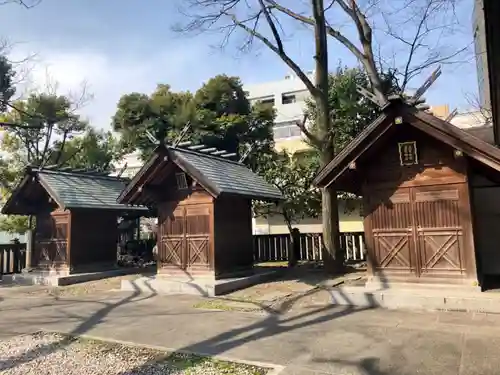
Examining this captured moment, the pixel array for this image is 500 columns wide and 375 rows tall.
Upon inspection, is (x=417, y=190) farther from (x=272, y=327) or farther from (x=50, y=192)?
(x=50, y=192)

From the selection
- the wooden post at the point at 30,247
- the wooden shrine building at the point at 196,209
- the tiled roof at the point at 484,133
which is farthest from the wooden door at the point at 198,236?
the wooden post at the point at 30,247

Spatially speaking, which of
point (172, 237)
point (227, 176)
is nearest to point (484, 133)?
point (227, 176)

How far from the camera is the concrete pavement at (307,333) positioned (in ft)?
18.5

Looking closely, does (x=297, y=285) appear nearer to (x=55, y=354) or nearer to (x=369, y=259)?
(x=369, y=259)

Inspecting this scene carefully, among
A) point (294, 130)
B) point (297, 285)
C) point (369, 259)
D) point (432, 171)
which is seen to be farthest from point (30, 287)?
point (294, 130)

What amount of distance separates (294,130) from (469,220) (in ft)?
89.9

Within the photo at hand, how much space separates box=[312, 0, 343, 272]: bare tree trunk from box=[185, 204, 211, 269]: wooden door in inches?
160

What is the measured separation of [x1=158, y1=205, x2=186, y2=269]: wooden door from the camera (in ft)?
42.9

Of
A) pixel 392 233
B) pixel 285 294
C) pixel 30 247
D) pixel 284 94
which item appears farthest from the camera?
pixel 284 94

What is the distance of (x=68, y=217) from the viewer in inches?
619

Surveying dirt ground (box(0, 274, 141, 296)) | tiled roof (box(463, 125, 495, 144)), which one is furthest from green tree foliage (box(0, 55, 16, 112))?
tiled roof (box(463, 125, 495, 144))

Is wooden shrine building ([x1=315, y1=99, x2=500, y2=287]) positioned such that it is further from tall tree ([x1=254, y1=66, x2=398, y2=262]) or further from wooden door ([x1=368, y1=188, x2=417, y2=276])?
tall tree ([x1=254, y1=66, x2=398, y2=262])

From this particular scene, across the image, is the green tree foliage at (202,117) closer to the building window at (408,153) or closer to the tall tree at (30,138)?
the tall tree at (30,138)

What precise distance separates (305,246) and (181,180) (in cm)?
789
